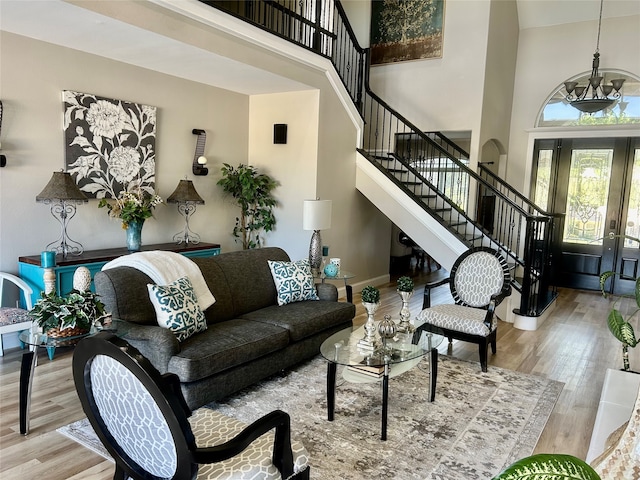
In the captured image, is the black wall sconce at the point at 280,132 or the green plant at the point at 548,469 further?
the black wall sconce at the point at 280,132

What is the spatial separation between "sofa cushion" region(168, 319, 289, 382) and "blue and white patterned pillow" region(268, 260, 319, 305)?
23.9 inches

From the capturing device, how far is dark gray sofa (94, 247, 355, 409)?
2.90m

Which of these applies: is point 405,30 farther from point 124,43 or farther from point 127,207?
point 127,207

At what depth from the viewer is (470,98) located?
6777 millimetres

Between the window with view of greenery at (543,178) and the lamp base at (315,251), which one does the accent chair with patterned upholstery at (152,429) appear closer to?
the lamp base at (315,251)

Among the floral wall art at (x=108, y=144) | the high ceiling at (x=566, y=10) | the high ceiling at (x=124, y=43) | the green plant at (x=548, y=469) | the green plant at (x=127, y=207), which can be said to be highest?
the high ceiling at (x=566, y=10)

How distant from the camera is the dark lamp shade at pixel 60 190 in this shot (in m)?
4.02

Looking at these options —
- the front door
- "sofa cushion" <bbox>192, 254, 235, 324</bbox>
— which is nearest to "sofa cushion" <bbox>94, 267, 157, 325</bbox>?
"sofa cushion" <bbox>192, 254, 235, 324</bbox>

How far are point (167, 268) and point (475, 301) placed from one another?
2888 millimetres

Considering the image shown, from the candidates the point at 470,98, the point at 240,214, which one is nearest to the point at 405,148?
the point at 470,98

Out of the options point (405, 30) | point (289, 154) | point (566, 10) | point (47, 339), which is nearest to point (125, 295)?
point (47, 339)

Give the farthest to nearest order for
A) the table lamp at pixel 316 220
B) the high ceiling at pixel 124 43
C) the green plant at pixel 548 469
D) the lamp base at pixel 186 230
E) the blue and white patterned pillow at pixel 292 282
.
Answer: the lamp base at pixel 186 230 < the table lamp at pixel 316 220 < the blue and white patterned pillow at pixel 292 282 < the high ceiling at pixel 124 43 < the green plant at pixel 548 469

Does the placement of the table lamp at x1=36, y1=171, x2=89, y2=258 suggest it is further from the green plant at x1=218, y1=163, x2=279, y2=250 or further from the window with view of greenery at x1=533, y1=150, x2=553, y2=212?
the window with view of greenery at x1=533, y1=150, x2=553, y2=212

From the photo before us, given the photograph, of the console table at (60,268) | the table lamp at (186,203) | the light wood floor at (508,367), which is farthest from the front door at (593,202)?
the console table at (60,268)
